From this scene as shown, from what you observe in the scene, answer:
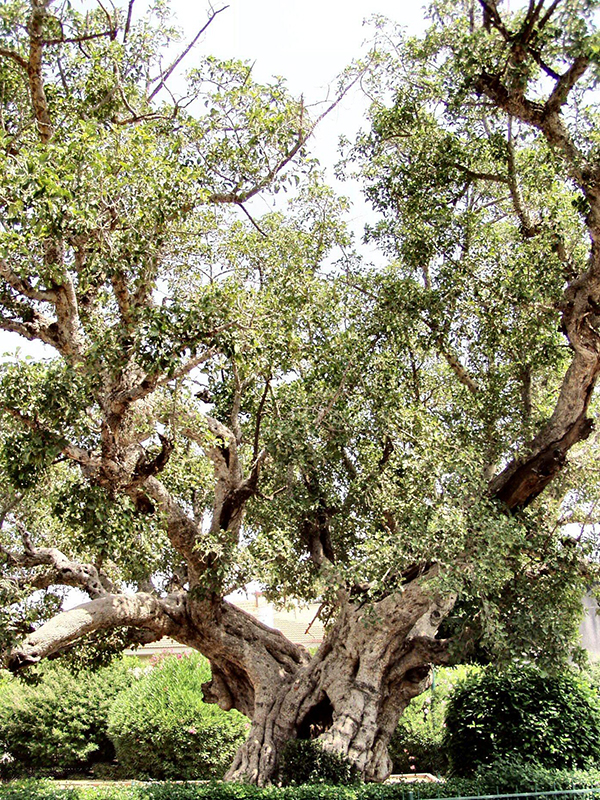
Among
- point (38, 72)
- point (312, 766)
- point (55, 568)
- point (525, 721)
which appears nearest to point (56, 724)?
point (55, 568)

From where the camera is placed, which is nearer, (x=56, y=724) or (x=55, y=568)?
(x=55, y=568)

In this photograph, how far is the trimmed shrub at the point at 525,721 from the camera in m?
10.4

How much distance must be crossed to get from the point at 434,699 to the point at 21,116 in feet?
45.2

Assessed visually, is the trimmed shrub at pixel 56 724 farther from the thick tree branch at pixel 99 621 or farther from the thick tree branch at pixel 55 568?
the thick tree branch at pixel 55 568

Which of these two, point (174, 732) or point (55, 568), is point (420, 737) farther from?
point (55, 568)

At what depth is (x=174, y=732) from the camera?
56.2 ft

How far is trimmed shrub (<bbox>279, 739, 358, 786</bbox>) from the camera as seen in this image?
971 cm

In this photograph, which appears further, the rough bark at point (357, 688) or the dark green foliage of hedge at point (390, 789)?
the rough bark at point (357, 688)

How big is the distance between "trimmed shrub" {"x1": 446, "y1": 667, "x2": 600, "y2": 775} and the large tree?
84 centimetres

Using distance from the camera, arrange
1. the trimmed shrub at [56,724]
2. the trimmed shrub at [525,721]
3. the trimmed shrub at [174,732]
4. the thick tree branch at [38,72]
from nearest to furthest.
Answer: the thick tree branch at [38,72] < the trimmed shrub at [525,721] < the trimmed shrub at [174,732] < the trimmed shrub at [56,724]

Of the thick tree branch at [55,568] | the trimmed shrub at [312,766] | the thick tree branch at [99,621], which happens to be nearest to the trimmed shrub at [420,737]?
the trimmed shrub at [312,766]

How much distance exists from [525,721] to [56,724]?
14.6 metres

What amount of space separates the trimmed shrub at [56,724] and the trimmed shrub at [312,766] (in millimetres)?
11224

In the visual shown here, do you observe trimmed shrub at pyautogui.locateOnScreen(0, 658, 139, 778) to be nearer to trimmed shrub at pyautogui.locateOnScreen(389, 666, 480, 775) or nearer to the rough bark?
trimmed shrub at pyautogui.locateOnScreen(389, 666, 480, 775)
